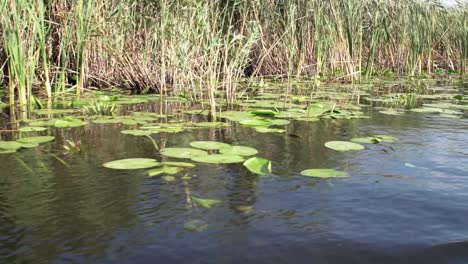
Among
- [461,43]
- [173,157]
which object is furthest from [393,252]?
[461,43]

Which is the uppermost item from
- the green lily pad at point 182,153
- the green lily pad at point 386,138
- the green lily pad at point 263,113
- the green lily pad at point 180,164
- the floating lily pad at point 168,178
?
the green lily pad at point 263,113

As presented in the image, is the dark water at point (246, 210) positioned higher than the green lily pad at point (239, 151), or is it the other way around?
the green lily pad at point (239, 151)

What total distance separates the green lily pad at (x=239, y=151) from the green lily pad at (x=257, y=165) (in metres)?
0.25

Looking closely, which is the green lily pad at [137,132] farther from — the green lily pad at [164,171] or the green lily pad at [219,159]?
the green lily pad at [164,171]

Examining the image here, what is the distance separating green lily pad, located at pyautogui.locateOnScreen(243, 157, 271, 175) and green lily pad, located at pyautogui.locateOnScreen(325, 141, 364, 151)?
0.51 meters

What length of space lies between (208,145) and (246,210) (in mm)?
919

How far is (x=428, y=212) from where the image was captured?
1.47 m

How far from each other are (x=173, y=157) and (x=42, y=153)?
0.63m

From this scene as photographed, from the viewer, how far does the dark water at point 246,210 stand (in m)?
Answer: 1.18

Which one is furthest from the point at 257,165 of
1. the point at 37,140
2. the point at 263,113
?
the point at 263,113

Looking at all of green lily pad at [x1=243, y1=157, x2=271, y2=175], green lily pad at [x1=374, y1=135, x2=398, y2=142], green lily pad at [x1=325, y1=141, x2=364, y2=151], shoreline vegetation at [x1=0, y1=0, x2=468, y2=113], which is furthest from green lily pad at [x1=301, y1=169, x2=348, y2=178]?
shoreline vegetation at [x1=0, y1=0, x2=468, y2=113]

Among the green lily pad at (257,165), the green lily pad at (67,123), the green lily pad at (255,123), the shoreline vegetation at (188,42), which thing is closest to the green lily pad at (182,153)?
the green lily pad at (257,165)

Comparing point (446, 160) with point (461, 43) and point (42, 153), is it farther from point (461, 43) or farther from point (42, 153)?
point (461, 43)

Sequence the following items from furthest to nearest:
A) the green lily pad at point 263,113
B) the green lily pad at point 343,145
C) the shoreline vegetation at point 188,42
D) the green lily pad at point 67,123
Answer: the shoreline vegetation at point 188,42 < the green lily pad at point 263,113 < the green lily pad at point 67,123 < the green lily pad at point 343,145
